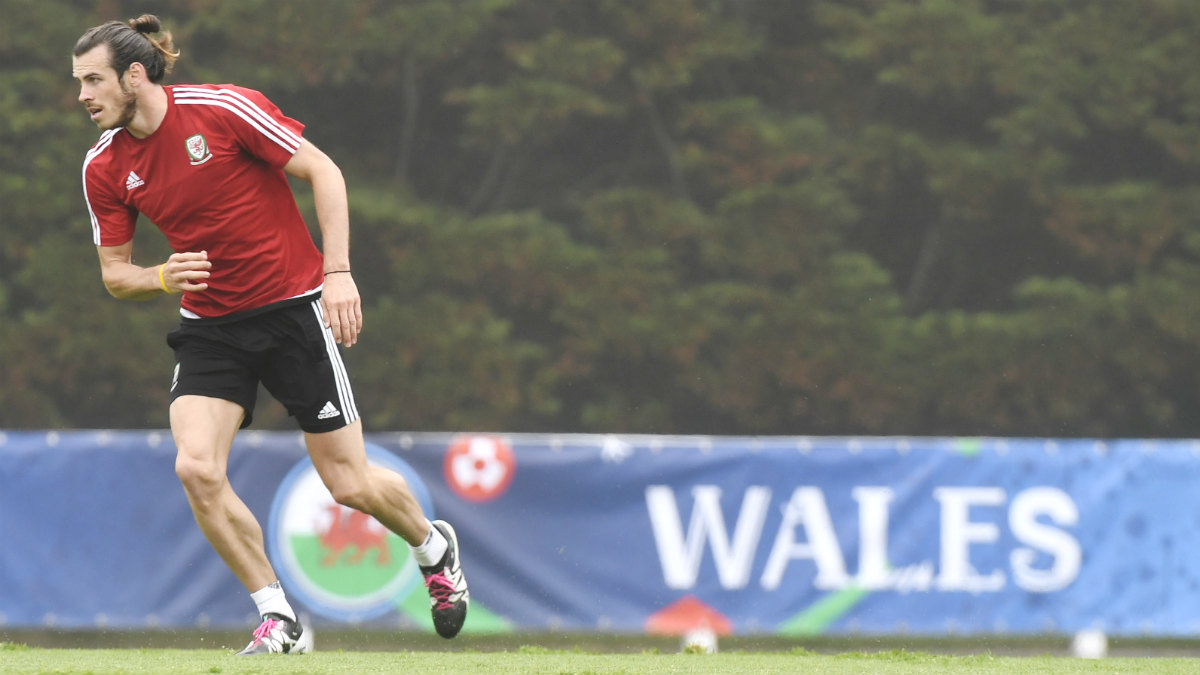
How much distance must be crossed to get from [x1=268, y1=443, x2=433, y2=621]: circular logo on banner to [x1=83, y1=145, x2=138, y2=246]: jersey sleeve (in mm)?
1794

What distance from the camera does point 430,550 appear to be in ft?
14.0

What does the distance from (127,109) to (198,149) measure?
0.67ft

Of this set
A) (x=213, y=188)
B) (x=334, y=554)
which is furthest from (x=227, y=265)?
(x=334, y=554)

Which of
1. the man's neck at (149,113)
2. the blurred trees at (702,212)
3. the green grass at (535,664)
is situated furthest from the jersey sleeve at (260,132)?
the blurred trees at (702,212)

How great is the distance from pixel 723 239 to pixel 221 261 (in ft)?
10.5

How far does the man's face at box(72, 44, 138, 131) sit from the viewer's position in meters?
3.74

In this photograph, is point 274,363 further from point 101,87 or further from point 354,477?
point 101,87

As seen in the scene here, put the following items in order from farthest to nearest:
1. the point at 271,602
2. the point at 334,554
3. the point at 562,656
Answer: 1. the point at 334,554
2. the point at 562,656
3. the point at 271,602

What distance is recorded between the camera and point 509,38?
676cm

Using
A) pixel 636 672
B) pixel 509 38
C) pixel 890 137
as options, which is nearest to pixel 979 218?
pixel 890 137

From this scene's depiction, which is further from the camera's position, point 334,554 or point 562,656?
point 334,554

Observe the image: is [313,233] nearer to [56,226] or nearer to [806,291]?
[56,226]

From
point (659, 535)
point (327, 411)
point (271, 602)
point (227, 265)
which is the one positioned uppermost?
point (659, 535)

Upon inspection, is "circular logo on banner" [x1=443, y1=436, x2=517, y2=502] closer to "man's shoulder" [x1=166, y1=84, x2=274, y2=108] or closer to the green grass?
the green grass
